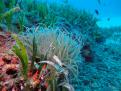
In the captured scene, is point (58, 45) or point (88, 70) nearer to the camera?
point (58, 45)

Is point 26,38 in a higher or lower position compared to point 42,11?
lower

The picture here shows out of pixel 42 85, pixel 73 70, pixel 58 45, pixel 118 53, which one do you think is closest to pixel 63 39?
pixel 58 45

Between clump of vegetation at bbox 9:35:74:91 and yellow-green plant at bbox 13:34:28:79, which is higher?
yellow-green plant at bbox 13:34:28:79

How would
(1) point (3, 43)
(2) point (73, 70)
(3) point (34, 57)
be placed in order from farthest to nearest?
(1) point (3, 43) < (2) point (73, 70) < (3) point (34, 57)

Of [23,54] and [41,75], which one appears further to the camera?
[41,75]

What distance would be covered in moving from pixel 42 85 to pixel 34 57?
0.45 m

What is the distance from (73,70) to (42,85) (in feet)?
2.28

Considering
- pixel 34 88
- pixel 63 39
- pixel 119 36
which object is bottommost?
pixel 34 88

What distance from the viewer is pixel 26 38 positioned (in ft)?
14.2

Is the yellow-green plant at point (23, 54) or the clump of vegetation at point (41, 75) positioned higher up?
the yellow-green plant at point (23, 54)

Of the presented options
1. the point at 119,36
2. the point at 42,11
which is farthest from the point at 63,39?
the point at 119,36

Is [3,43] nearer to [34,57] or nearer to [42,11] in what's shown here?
[34,57]

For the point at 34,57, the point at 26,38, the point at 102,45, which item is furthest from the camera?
the point at 102,45

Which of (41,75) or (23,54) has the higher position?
(23,54)
